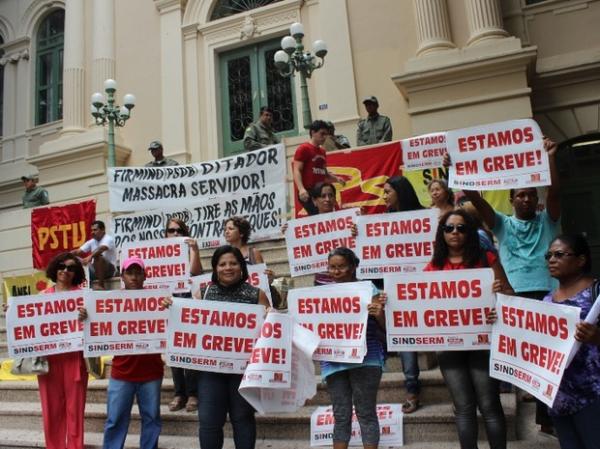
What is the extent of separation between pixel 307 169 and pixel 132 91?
9.79 m

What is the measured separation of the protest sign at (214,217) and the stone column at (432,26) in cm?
504

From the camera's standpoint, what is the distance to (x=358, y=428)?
3932 millimetres

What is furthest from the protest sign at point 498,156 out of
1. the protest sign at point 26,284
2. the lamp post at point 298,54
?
the protest sign at point 26,284

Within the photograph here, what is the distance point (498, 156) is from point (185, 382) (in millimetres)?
3362

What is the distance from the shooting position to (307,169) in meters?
6.17

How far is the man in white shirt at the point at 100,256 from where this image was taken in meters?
Answer: 8.27

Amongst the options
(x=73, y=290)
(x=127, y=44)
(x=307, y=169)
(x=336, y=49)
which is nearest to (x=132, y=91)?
(x=127, y=44)

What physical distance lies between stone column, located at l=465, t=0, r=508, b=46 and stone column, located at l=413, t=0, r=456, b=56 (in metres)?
0.46

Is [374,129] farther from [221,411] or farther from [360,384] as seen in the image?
[221,411]

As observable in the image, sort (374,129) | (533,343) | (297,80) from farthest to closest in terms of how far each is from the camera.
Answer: (297,80)
(374,129)
(533,343)

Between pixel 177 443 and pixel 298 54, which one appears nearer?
pixel 177 443

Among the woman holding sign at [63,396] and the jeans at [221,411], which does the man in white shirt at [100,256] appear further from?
the jeans at [221,411]

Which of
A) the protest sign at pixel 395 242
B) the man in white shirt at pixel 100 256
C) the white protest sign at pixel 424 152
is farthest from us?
the man in white shirt at pixel 100 256

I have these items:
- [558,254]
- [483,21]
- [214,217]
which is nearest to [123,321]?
[558,254]
